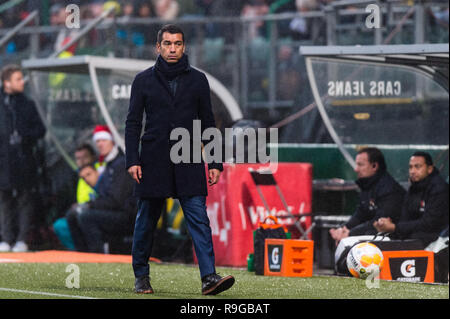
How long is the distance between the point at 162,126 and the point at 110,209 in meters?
5.03

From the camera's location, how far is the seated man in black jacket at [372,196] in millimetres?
11516

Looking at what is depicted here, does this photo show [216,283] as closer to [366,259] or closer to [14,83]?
[366,259]

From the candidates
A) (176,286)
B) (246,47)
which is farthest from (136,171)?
(246,47)

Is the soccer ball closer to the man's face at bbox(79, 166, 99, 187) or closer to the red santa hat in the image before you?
the red santa hat

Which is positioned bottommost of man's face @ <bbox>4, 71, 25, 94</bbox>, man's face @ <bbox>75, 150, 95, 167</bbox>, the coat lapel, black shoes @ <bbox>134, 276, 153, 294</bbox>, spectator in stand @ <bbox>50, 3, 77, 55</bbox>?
black shoes @ <bbox>134, 276, 153, 294</bbox>

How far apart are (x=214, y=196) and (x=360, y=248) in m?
2.57

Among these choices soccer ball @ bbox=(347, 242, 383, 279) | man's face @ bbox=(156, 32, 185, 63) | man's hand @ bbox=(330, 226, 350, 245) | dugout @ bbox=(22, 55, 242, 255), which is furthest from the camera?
dugout @ bbox=(22, 55, 242, 255)

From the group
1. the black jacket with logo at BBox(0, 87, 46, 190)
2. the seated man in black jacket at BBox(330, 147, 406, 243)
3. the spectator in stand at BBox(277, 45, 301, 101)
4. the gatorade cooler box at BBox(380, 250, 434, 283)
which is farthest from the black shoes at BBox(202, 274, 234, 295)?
the spectator in stand at BBox(277, 45, 301, 101)

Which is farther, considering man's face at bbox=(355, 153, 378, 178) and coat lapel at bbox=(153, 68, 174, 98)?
man's face at bbox=(355, 153, 378, 178)

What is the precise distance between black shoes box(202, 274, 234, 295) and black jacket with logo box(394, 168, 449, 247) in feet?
10.8

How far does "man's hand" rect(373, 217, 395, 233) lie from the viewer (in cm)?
1120

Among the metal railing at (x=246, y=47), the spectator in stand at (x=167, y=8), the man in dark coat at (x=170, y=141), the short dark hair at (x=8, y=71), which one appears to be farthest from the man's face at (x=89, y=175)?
the man in dark coat at (x=170, y=141)

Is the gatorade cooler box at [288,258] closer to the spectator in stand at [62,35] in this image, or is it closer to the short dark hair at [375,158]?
the short dark hair at [375,158]
